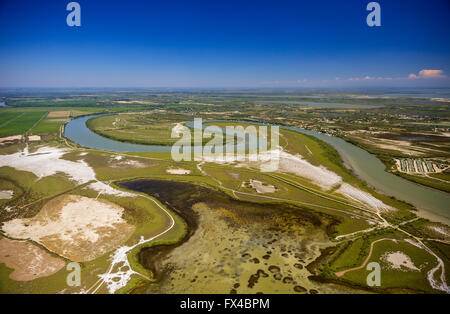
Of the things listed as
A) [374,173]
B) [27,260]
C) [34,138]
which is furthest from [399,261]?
[34,138]

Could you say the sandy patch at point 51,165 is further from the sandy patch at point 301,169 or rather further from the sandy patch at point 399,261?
the sandy patch at point 399,261

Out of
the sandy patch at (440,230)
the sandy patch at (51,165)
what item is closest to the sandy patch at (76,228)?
the sandy patch at (51,165)

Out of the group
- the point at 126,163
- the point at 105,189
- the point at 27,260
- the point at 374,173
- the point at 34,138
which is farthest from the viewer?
the point at 34,138

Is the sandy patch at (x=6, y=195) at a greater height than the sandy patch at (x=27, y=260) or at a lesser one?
greater

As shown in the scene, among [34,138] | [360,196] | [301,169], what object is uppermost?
[34,138]

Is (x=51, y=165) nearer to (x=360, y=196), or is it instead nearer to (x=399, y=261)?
(x=360, y=196)

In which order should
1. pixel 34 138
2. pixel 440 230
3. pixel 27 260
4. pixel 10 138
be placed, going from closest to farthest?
1. pixel 27 260
2. pixel 440 230
3. pixel 10 138
4. pixel 34 138

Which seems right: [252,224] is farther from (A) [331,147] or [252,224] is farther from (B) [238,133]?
(B) [238,133]

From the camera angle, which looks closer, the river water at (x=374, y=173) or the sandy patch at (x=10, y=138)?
the river water at (x=374, y=173)
